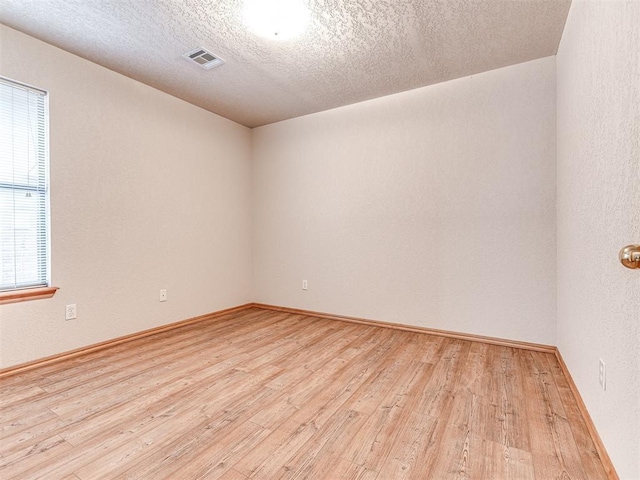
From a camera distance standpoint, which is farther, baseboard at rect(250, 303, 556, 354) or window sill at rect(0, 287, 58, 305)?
baseboard at rect(250, 303, 556, 354)

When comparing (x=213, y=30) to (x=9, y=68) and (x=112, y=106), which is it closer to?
(x=112, y=106)

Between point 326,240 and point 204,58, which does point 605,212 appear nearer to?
point 326,240

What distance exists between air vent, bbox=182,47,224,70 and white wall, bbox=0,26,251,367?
2.73ft

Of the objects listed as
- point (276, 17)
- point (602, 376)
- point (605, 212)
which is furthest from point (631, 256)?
point (276, 17)

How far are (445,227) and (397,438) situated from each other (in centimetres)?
209

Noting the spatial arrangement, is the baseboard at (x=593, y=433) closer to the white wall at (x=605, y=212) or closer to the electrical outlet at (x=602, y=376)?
the white wall at (x=605, y=212)

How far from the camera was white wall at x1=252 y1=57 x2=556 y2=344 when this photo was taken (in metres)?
2.66

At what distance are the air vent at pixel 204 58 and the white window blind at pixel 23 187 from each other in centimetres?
118

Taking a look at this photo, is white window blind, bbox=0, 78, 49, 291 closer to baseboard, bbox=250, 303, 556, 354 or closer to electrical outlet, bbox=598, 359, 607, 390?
baseboard, bbox=250, 303, 556, 354

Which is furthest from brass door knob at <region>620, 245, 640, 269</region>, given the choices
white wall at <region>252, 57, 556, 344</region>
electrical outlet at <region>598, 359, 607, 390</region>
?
white wall at <region>252, 57, 556, 344</region>

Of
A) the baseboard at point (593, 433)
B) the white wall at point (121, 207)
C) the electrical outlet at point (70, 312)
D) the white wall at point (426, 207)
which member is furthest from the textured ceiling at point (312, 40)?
the baseboard at point (593, 433)

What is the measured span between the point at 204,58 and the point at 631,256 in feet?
9.85

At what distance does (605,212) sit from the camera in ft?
4.45

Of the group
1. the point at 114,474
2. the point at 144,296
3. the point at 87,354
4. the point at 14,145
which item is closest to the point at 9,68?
the point at 14,145
